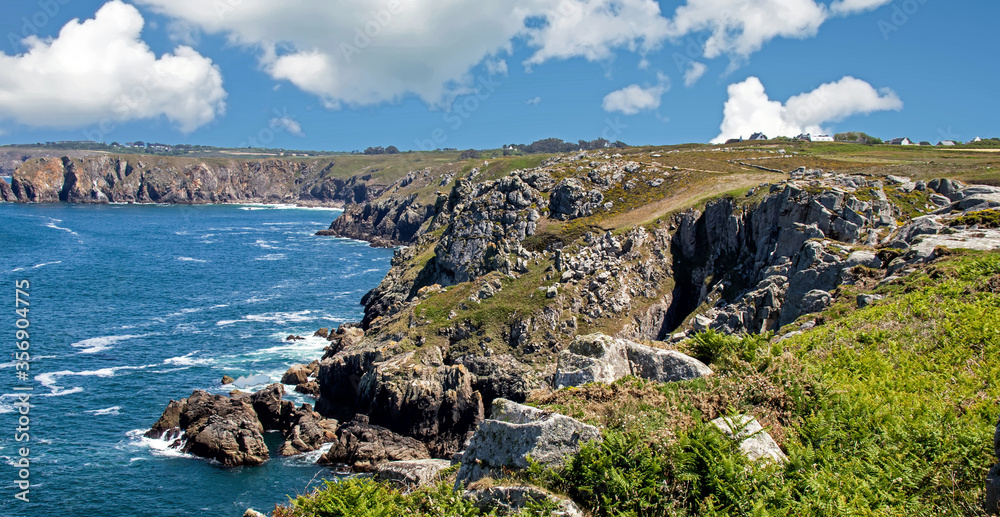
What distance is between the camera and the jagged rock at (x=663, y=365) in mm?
14273

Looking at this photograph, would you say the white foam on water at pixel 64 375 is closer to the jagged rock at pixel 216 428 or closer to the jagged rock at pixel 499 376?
the jagged rock at pixel 216 428

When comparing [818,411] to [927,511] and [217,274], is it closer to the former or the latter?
[927,511]

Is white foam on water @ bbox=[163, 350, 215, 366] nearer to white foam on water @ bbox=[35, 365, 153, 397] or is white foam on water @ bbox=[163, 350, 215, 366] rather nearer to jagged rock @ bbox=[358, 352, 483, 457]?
white foam on water @ bbox=[35, 365, 153, 397]

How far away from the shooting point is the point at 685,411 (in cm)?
1129

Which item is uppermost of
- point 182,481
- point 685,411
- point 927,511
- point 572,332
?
point 685,411

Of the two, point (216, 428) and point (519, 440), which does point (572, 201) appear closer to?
point (216, 428)

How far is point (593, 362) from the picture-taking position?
587 inches

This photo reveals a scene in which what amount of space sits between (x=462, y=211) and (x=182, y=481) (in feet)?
145

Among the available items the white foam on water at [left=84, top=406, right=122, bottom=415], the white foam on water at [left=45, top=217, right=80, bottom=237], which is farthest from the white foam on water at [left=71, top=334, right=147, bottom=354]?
the white foam on water at [left=45, top=217, right=80, bottom=237]

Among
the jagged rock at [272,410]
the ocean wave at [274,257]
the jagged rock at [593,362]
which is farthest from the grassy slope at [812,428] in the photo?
the ocean wave at [274,257]

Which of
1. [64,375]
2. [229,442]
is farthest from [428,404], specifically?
[64,375]

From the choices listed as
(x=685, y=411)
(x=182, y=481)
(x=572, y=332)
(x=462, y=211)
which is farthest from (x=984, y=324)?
(x=462, y=211)

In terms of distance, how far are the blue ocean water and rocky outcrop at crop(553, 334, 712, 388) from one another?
7.30 meters

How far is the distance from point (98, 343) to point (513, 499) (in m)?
71.0
